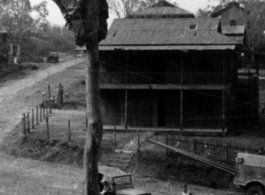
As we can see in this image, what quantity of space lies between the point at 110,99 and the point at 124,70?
8.06 ft

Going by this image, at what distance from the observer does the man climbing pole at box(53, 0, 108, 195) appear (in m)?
14.4

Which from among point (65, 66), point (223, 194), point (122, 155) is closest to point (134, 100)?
point (122, 155)

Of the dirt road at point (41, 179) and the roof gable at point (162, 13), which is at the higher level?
the roof gable at point (162, 13)

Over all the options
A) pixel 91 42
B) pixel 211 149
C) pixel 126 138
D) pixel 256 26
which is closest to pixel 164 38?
pixel 126 138

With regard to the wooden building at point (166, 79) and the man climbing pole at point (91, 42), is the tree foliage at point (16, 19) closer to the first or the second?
the wooden building at point (166, 79)

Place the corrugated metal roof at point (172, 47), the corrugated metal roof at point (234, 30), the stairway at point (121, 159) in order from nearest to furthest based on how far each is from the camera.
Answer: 1. the stairway at point (121, 159)
2. the corrugated metal roof at point (172, 47)
3. the corrugated metal roof at point (234, 30)

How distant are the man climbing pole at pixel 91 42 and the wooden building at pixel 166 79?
66.5ft

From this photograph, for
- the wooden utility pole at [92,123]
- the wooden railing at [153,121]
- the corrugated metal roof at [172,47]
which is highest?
the corrugated metal roof at [172,47]

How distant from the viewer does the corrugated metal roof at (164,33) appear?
1407 inches

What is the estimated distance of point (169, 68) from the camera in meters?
37.7

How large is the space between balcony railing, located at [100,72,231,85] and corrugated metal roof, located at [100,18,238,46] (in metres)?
2.21

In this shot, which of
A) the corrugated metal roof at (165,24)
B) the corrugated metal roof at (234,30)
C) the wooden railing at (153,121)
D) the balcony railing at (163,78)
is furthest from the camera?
the corrugated metal roof at (234,30)

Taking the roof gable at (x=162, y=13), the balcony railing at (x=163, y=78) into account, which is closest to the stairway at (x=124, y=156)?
the balcony railing at (x=163, y=78)

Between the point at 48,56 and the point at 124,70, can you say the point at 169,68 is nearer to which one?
the point at 124,70
